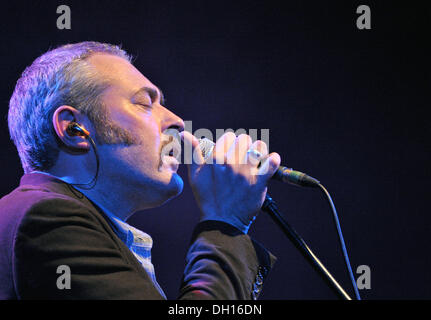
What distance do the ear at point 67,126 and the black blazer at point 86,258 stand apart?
0.91ft

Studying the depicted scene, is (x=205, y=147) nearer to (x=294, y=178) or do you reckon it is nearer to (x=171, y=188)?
(x=171, y=188)

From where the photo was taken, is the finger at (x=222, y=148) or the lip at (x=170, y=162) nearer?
the finger at (x=222, y=148)

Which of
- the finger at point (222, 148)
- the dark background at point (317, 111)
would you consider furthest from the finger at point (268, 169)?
the dark background at point (317, 111)

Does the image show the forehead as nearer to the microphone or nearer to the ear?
the ear

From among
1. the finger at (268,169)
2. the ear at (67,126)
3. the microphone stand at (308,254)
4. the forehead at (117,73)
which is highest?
the forehead at (117,73)

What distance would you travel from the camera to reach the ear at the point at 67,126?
53.1 inches

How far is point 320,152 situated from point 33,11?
1753mm

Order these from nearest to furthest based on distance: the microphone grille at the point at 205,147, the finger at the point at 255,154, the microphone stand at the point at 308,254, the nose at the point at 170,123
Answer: the microphone stand at the point at 308,254 < the finger at the point at 255,154 < the microphone grille at the point at 205,147 < the nose at the point at 170,123

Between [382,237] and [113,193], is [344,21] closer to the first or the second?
[382,237]

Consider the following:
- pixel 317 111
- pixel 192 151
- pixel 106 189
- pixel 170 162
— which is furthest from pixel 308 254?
pixel 317 111

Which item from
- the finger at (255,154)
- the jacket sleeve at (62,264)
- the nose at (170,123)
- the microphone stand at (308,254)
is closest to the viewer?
the jacket sleeve at (62,264)

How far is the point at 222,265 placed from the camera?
3.35 ft

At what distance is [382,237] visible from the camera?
234 centimetres

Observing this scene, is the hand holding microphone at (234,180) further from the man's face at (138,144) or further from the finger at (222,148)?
the man's face at (138,144)
